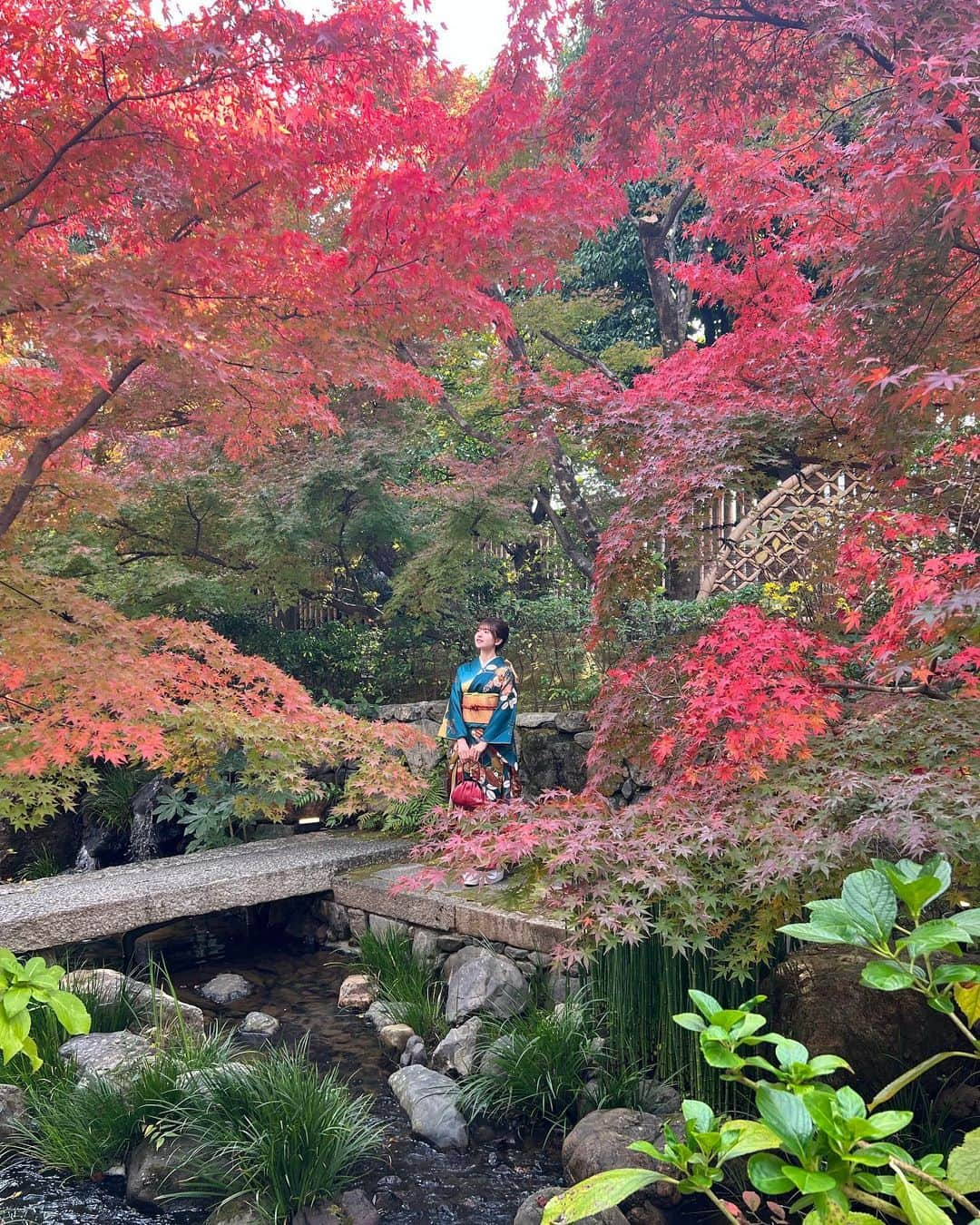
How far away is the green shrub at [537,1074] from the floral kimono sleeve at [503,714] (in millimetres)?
2060

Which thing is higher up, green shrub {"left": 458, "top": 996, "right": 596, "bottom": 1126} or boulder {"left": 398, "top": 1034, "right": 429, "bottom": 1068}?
green shrub {"left": 458, "top": 996, "right": 596, "bottom": 1126}

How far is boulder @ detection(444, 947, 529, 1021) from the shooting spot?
13.0 ft

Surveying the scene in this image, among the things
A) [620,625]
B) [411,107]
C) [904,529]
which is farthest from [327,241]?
[904,529]

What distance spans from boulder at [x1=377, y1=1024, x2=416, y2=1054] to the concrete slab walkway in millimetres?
1450

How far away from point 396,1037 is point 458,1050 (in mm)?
422

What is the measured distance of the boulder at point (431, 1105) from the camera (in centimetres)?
328

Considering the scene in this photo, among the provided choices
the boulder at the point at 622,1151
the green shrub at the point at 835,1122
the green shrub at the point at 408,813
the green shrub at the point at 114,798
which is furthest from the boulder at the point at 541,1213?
the green shrub at the point at 114,798

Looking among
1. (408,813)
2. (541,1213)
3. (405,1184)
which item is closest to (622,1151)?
(541,1213)

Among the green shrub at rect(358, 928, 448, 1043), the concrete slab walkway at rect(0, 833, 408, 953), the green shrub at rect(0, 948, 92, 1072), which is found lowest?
the green shrub at rect(358, 928, 448, 1043)

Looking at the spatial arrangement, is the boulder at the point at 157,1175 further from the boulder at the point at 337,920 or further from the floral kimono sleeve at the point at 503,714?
the floral kimono sleeve at the point at 503,714

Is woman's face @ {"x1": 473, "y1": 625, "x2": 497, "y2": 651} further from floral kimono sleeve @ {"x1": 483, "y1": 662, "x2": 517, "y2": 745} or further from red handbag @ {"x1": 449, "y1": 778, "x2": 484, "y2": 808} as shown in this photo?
red handbag @ {"x1": 449, "y1": 778, "x2": 484, "y2": 808}

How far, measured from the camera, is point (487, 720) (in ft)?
17.8

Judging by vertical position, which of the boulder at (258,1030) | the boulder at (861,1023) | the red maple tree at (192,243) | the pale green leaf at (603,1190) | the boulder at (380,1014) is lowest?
the boulder at (258,1030)

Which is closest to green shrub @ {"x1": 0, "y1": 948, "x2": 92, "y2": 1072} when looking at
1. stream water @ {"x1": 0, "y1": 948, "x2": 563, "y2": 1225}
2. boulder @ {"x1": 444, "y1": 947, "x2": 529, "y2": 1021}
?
stream water @ {"x1": 0, "y1": 948, "x2": 563, "y2": 1225}
